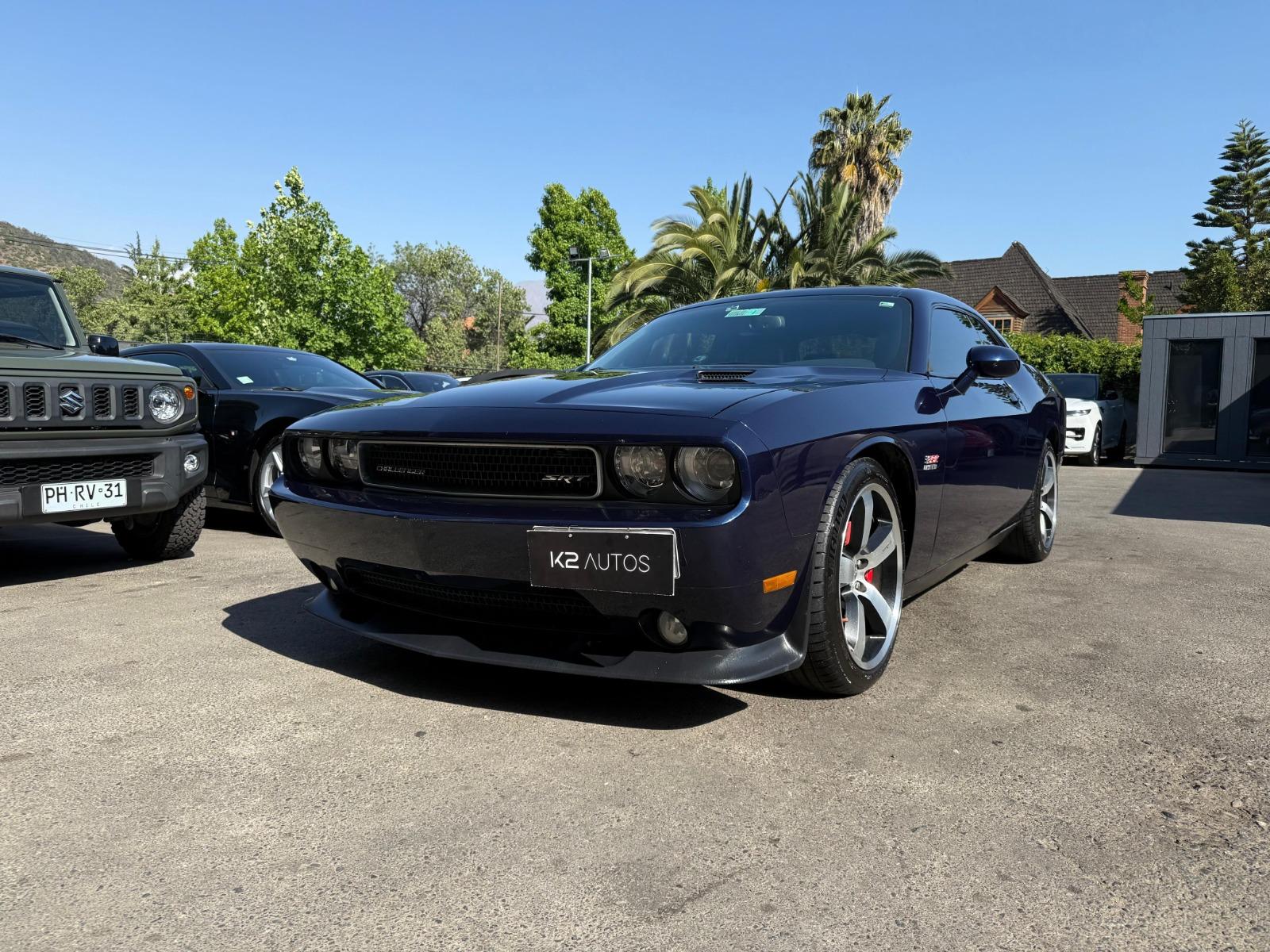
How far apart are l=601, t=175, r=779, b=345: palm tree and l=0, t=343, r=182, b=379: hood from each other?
14.4 meters

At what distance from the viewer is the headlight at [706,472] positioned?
238 cm

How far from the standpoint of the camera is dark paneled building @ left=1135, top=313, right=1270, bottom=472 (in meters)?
14.9

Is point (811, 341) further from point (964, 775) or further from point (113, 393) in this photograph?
point (113, 393)

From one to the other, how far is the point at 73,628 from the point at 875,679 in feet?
10.1

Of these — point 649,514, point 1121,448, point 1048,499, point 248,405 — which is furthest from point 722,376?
point 1121,448

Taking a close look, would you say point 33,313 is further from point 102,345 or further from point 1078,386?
point 1078,386

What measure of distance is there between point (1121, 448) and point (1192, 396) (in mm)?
1627

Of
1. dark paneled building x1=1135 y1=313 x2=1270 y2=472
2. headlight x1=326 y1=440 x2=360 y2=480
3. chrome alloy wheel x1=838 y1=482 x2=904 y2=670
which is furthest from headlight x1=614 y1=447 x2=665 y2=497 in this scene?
dark paneled building x1=1135 y1=313 x2=1270 y2=472

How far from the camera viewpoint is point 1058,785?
2318mm

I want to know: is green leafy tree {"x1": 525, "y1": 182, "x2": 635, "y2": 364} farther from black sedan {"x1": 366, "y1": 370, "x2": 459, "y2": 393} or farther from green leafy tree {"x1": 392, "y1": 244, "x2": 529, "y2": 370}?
black sedan {"x1": 366, "y1": 370, "x2": 459, "y2": 393}

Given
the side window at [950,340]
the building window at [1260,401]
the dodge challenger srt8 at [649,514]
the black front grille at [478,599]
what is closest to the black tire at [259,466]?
the dodge challenger srt8 at [649,514]

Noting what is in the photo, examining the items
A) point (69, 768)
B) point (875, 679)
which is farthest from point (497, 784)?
point (875, 679)

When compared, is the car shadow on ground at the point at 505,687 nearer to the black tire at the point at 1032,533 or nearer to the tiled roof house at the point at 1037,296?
the black tire at the point at 1032,533

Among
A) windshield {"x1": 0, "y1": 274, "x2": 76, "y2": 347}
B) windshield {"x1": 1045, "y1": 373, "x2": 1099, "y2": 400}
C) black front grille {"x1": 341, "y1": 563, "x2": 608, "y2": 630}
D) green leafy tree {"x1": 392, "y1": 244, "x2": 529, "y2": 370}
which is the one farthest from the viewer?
green leafy tree {"x1": 392, "y1": 244, "x2": 529, "y2": 370}
